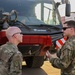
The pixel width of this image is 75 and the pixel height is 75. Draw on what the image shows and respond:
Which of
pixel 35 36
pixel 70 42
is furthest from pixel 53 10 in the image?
pixel 70 42

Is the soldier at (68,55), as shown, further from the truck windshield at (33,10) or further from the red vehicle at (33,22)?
the truck windshield at (33,10)

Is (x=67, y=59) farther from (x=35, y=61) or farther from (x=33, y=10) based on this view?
(x=35, y=61)

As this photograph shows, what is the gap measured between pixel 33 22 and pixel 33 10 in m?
0.38

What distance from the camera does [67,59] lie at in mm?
3418

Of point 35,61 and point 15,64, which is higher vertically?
point 15,64

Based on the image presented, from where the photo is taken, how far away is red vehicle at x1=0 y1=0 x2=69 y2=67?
580cm

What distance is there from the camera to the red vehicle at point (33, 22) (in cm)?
580

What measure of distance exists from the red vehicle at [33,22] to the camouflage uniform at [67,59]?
7.46 feet

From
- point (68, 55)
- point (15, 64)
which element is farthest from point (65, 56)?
point (15, 64)

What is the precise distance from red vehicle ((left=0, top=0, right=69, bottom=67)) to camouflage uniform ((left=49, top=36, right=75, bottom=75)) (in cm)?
227

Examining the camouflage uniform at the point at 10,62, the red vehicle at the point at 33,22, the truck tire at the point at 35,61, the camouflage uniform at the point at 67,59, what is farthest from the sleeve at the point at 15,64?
the truck tire at the point at 35,61

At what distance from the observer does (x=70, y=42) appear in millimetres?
3498

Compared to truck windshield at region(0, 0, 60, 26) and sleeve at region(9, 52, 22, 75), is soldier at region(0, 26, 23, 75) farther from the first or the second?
truck windshield at region(0, 0, 60, 26)

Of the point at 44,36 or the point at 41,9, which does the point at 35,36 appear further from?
the point at 41,9
